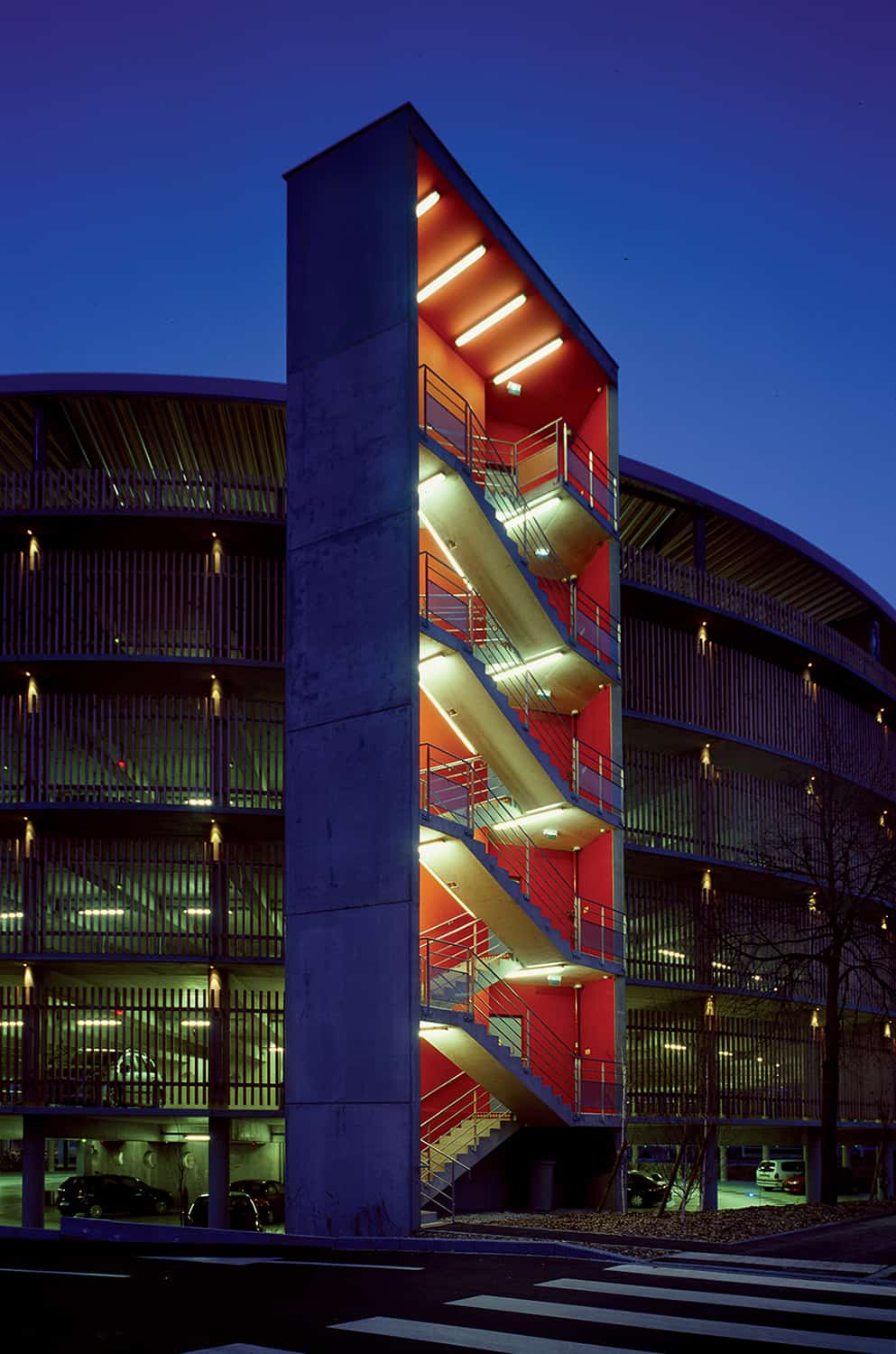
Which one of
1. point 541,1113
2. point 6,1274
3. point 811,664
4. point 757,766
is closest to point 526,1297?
point 6,1274

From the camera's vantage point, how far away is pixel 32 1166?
27484 millimetres

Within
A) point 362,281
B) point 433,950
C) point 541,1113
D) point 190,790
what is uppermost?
point 362,281

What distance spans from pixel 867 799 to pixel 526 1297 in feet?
89.8

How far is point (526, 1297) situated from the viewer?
1211 centimetres

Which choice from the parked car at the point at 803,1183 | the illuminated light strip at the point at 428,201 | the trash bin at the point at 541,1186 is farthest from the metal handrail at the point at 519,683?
the parked car at the point at 803,1183

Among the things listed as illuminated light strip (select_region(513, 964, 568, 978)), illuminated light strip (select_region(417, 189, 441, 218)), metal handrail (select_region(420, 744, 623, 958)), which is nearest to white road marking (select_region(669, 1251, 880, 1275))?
metal handrail (select_region(420, 744, 623, 958))

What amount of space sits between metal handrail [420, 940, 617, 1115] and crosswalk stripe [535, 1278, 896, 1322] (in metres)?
10.3

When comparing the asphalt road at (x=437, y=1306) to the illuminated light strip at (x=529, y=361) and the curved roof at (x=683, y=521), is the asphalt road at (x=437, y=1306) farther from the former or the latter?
the curved roof at (x=683, y=521)

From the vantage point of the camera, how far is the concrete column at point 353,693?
1981 centimetres

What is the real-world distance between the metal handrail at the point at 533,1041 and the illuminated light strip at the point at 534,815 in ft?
8.00

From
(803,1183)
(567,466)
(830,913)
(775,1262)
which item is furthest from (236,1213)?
(803,1183)

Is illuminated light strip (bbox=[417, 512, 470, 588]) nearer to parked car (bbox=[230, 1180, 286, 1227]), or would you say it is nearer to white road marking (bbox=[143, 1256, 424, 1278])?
white road marking (bbox=[143, 1256, 424, 1278])

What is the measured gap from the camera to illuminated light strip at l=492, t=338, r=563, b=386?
90.7 ft

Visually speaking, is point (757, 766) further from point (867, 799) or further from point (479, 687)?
point (479, 687)
